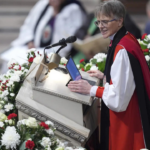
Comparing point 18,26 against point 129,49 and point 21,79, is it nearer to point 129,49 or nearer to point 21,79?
point 21,79

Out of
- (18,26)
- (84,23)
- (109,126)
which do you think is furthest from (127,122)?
(18,26)

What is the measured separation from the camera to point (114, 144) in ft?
8.13

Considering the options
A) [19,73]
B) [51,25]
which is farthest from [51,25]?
[19,73]

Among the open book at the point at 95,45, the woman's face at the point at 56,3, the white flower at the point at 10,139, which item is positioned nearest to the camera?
the white flower at the point at 10,139

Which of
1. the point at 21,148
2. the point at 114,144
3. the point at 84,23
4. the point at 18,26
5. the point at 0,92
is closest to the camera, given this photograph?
the point at 21,148

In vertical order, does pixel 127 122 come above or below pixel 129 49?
below

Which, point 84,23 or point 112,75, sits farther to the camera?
point 84,23

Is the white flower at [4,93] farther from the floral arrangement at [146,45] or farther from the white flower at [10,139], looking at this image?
the floral arrangement at [146,45]

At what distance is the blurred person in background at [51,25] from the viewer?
16.8 feet

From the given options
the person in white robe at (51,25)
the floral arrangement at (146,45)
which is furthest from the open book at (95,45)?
the floral arrangement at (146,45)

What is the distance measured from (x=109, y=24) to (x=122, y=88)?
41 centimetres

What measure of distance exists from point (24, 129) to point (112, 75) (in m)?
0.60

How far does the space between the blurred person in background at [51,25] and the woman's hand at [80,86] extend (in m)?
2.77

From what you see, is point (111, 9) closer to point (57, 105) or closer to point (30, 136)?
point (57, 105)
